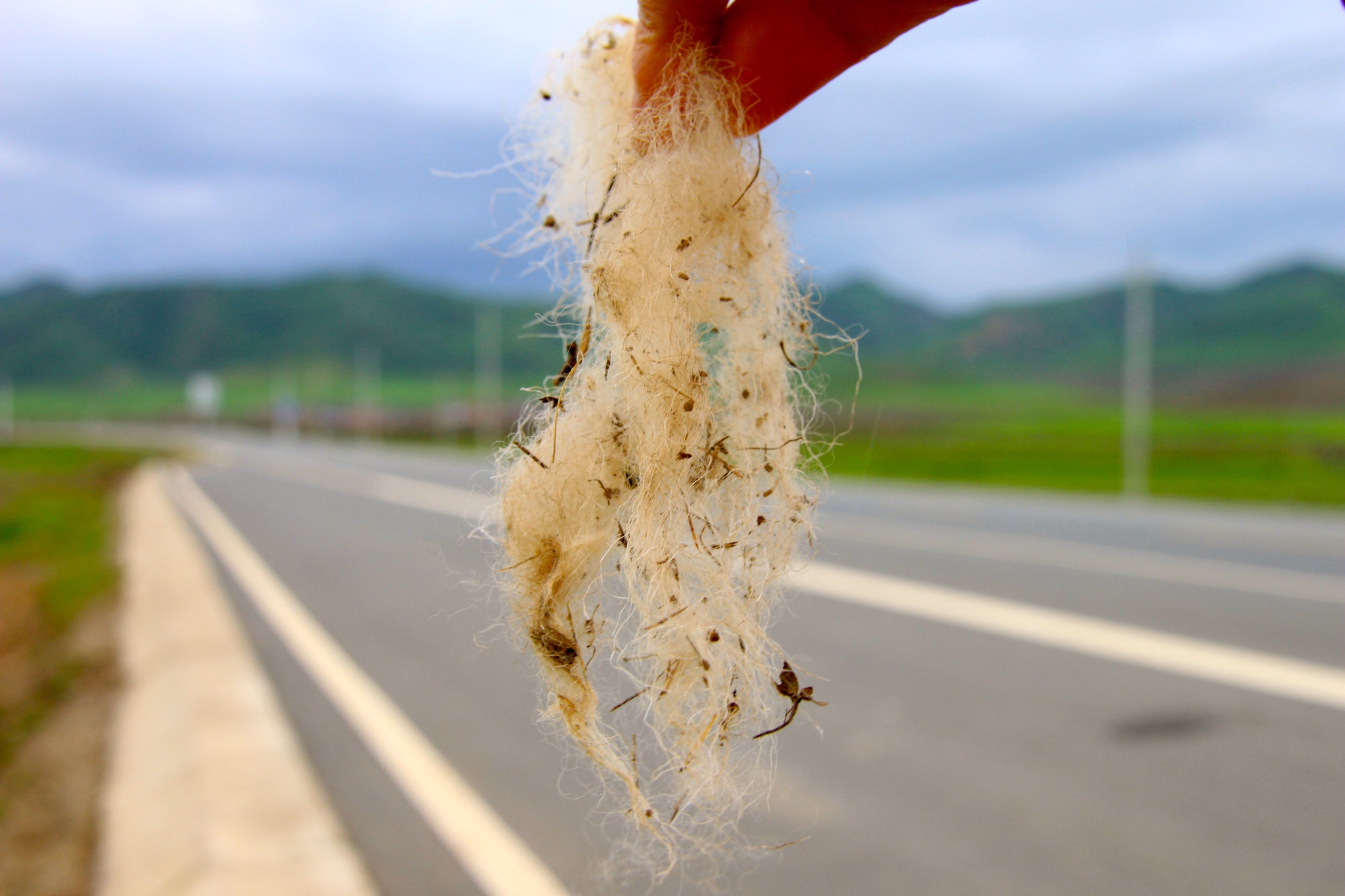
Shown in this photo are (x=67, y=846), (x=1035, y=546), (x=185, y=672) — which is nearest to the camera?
(x=67, y=846)

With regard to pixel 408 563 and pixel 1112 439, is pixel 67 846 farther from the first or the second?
pixel 1112 439

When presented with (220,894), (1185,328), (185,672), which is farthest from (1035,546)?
(1185,328)

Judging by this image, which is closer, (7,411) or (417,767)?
(417,767)

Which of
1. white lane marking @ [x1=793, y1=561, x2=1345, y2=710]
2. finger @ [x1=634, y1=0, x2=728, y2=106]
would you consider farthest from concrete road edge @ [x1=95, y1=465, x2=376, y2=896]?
white lane marking @ [x1=793, y1=561, x2=1345, y2=710]

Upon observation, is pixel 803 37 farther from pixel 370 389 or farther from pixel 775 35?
pixel 370 389

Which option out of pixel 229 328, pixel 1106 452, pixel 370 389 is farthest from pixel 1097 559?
pixel 229 328

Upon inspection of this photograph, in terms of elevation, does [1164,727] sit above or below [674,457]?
below

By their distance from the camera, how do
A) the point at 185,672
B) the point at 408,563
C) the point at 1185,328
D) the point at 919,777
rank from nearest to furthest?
1. the point at 919,777
2. the point at 185,672
3. the point at 408,563
4. the point at 1185,328

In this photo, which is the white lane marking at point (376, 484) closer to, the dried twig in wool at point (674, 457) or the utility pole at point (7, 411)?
the dried twig in wool at point (674, 457)
